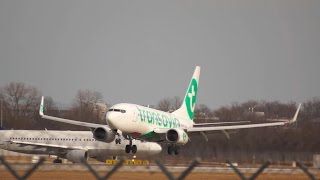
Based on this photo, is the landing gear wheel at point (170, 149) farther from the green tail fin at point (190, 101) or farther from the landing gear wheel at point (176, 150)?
the green tail fin at point (190, 101)

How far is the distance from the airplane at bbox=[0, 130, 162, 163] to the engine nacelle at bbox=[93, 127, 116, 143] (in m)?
5.03

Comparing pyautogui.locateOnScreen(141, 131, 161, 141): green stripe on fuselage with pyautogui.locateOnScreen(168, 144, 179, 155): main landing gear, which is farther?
pyautogui.locateOnScreen(168, 144, 179, 155): main landing gear

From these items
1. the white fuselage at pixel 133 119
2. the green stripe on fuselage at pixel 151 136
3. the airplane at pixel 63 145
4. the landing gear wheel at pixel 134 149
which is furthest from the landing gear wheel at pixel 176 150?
the landing gear wheel at pixel 134 149

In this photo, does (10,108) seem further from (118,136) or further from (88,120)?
(118,136)

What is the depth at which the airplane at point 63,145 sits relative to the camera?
223ft

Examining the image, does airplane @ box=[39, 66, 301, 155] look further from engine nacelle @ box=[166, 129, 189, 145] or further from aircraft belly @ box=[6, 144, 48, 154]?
aircraft belly @ box=[6, 144, 48, 154]

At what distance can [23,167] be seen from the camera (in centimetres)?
4103

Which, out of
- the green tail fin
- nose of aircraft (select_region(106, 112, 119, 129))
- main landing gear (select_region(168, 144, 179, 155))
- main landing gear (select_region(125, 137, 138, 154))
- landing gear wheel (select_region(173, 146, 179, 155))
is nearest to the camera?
nose of aircraft (select_region(106, 112, 119, 129))

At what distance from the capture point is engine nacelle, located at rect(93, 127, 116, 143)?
6134 cm

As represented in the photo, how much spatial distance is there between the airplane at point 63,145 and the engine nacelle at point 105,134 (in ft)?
16.5

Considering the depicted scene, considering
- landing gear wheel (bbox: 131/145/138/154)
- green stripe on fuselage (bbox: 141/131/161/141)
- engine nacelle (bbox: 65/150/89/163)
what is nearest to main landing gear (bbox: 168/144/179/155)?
green stripe on fuselage (bbox: 141/131/161/141)

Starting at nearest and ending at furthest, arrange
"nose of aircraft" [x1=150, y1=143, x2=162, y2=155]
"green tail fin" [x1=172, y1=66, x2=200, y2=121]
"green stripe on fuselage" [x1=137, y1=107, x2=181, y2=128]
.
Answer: "green stripe on fuselage" [x1=137, y1=107, x2=181, y2=128] → "nose of aircraft" [x1=150, y1=143, x2=162, y2=155] → "green tail fin" [x1=172, y1=66, x2=200, y2=121]

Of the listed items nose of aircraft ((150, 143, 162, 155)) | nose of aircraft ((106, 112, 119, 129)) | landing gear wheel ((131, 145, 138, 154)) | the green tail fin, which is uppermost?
the green tail fin

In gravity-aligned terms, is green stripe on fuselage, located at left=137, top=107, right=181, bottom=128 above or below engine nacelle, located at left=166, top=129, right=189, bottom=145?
above
